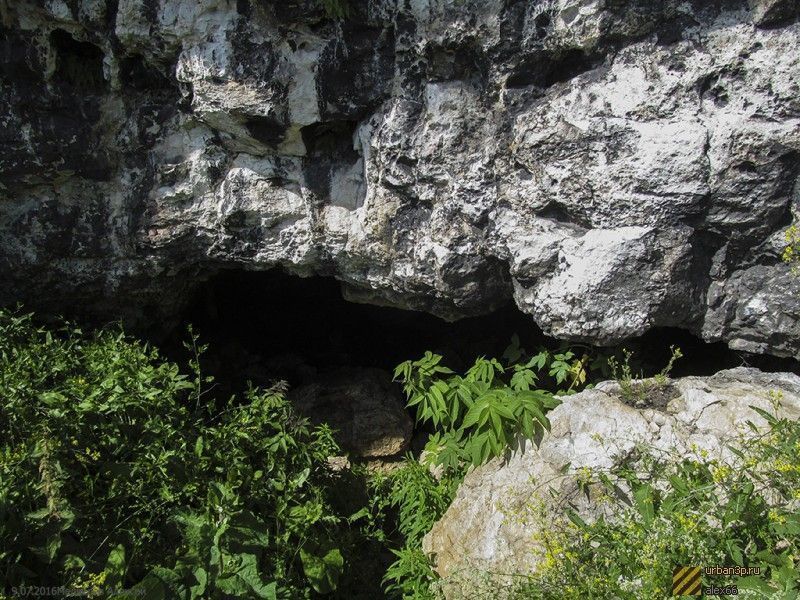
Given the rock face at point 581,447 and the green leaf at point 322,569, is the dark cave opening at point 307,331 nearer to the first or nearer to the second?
the rock face at point 581,447

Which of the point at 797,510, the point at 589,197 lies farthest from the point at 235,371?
the point at 797,510

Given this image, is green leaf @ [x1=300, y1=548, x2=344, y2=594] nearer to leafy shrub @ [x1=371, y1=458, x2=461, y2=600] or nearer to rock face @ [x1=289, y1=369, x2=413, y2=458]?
leafy shrub @ [x1=371, y1=458, x2=461, y2=600]

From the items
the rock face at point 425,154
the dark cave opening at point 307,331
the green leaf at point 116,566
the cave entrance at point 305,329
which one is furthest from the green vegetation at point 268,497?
the cave entrance at point 305,329

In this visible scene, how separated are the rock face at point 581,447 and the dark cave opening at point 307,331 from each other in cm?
156

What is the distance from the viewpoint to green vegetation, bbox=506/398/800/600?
116 inches

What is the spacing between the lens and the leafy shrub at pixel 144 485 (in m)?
2.92

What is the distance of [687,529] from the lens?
2992 millimetres

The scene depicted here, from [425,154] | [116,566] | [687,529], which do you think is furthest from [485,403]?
[116,566]

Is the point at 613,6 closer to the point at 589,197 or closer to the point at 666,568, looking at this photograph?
the point at 589,197

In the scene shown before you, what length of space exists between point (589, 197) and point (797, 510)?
1.73 meters

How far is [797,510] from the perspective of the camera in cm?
305

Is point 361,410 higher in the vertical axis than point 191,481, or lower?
lower

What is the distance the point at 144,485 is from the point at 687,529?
8.18 ft

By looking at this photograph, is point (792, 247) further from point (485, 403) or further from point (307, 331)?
point (307, 331)
